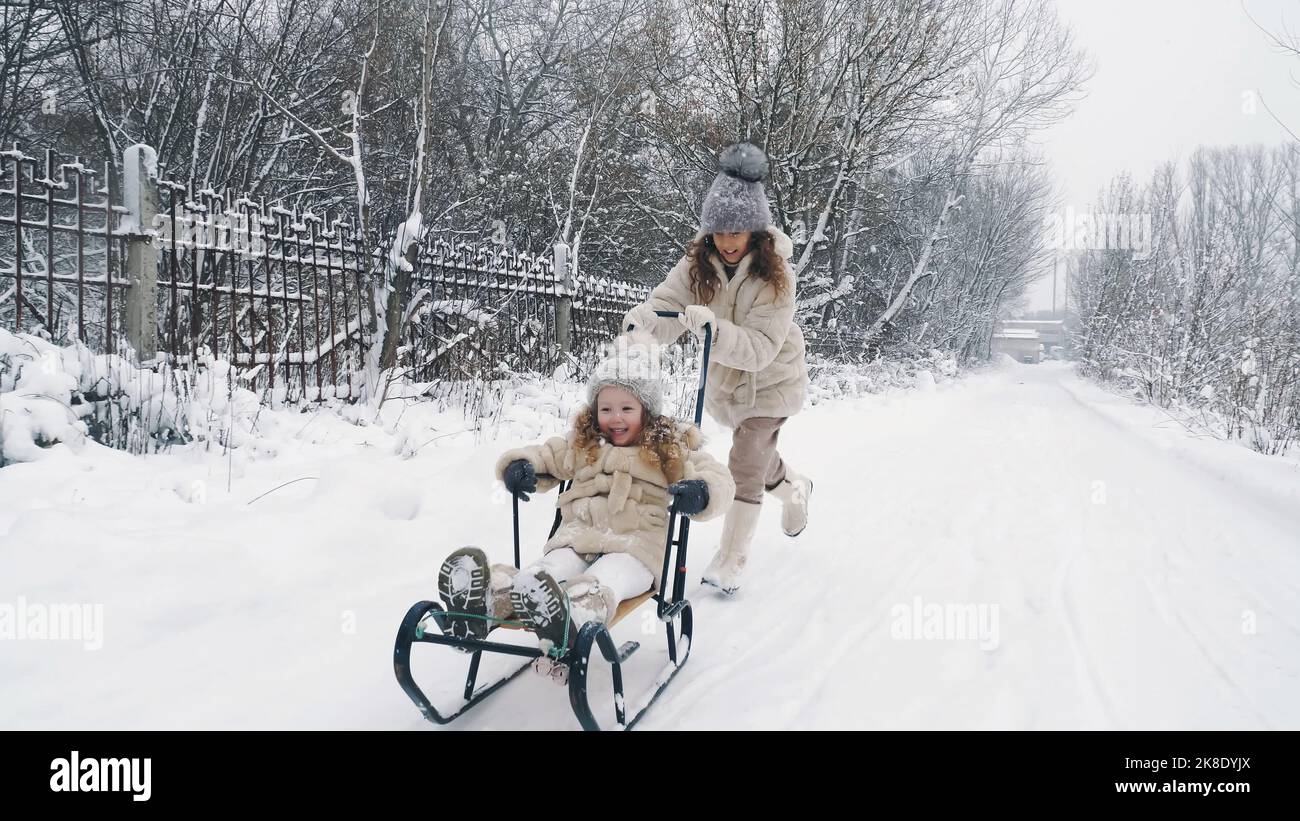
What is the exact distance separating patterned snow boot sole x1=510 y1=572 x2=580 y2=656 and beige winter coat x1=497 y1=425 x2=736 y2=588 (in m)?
0.65

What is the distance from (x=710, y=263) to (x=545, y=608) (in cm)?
218

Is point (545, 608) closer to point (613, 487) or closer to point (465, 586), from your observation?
point (465, 586)

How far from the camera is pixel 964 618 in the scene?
10.8ft

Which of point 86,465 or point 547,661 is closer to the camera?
point 547,661

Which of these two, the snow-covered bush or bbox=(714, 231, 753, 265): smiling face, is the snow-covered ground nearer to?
the snow-covered bush

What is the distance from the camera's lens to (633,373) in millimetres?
2996

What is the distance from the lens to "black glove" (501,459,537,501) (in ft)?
9.14

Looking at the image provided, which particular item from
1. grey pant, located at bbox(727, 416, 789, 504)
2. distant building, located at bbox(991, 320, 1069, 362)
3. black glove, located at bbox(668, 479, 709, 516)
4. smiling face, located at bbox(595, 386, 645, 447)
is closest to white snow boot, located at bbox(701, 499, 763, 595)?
grey pant, located at bbox(727, 416, 789, 504)

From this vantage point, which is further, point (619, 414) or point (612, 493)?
point (619, 414)

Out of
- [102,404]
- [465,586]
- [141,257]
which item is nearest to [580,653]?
[465,586]
